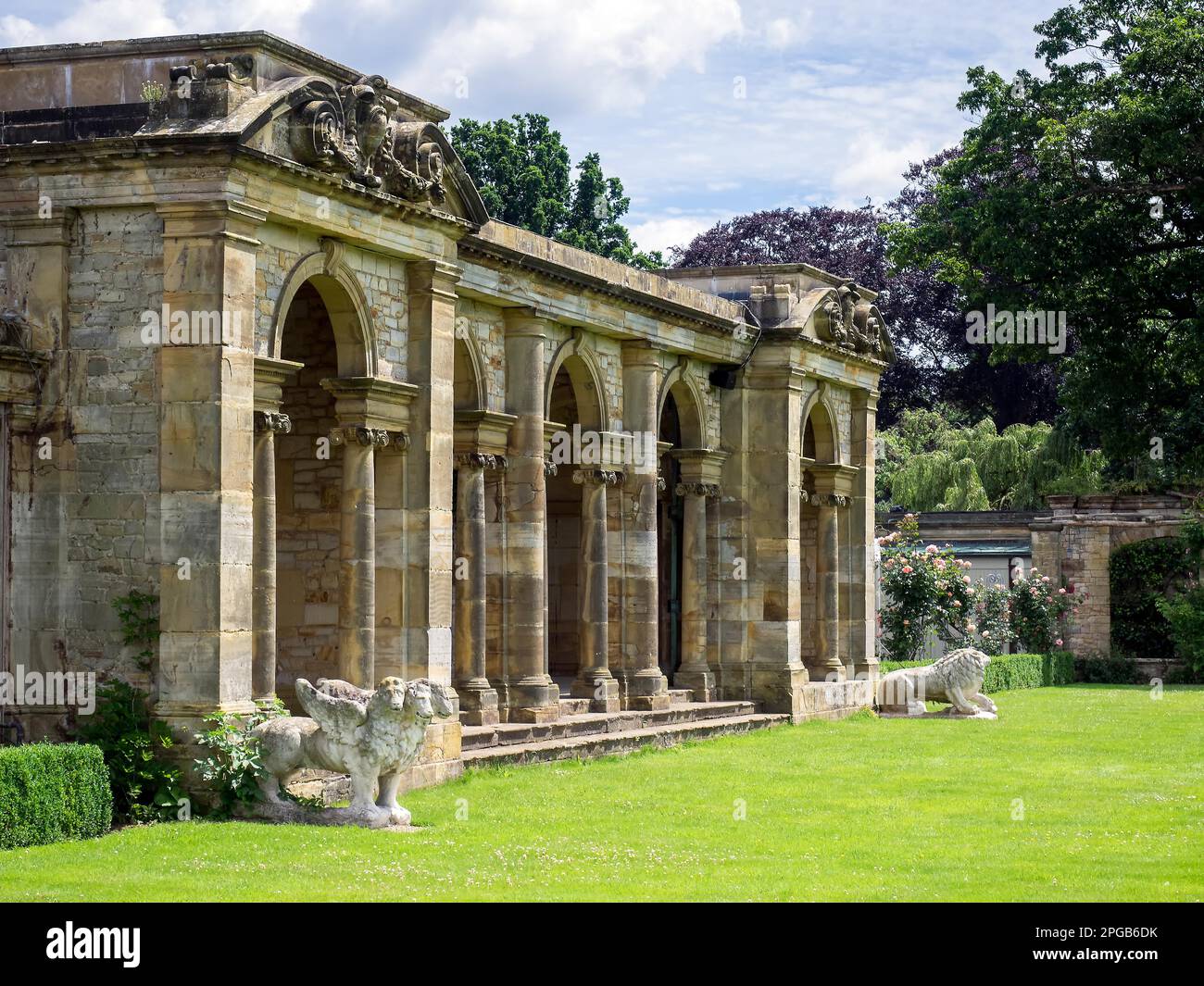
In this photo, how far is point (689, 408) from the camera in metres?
28.2

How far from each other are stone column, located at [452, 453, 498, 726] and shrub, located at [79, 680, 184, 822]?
634 centimetres

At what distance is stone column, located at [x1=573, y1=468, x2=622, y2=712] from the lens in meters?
25.0

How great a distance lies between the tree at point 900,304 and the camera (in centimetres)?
6012

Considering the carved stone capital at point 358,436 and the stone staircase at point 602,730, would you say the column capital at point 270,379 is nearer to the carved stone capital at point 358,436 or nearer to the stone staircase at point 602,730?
the carved stone capital at point 358,436

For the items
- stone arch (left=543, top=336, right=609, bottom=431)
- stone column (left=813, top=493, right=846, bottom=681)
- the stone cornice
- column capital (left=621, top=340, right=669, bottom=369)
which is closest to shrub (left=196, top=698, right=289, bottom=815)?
the stone cornice

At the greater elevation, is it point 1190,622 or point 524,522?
point 524,522

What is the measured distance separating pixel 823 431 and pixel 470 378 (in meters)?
11.0

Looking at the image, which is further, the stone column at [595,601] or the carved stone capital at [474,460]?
the stone column at [595,601]

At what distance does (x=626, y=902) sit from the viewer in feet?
39.3

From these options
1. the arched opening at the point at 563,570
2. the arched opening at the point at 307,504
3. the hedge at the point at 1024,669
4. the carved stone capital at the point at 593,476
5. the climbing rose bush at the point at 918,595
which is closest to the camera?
the arched opening at the point at 307,504

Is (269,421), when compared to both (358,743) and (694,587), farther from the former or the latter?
(694,587)

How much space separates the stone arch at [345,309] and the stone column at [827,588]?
14577mm

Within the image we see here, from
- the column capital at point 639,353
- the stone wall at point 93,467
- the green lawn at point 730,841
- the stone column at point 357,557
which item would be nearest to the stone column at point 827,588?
the column capital at point 639,353

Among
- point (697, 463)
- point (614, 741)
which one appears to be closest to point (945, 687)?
point (697, 463)
